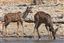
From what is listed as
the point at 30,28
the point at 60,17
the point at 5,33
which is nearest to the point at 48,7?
the point at 60,17

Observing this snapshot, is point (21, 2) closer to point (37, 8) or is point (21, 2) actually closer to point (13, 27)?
point (37, 8)

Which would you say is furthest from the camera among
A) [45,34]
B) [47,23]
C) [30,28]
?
[30,28]

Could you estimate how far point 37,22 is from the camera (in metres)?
6.46

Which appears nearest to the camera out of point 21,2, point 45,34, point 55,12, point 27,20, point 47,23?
point 47,23

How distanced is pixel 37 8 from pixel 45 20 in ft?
9.23

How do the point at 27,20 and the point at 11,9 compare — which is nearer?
the point at 27,20

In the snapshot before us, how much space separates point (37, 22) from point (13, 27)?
1.34 metres

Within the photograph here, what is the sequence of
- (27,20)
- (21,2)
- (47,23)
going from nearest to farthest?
(47,23), (27,20), (21,2)

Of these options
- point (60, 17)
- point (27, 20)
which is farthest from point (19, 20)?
point (60, 17)

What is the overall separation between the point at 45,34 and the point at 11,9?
2.50m

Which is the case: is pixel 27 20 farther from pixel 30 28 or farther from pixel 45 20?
pixel 45 20

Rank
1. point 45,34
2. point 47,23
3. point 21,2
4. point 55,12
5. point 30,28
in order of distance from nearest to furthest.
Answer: point 47,23 → point 45,34 → point 30,28 → point 55,12 → point 21,2

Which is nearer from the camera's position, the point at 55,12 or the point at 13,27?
the point at 13,27

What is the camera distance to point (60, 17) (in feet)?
27.9
